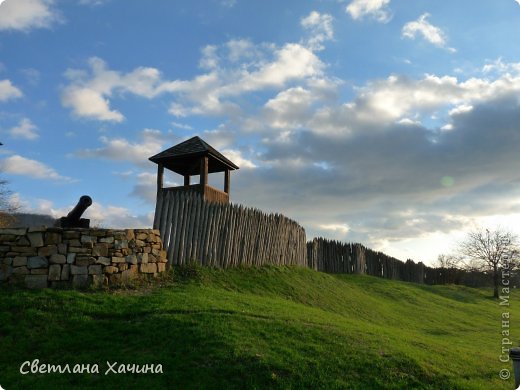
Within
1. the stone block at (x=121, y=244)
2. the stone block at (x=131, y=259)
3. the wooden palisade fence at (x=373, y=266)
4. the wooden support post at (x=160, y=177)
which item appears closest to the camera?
the stone block at (x=121, y=244)

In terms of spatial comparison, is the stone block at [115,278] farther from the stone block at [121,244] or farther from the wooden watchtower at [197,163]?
the wooden watchtower at [197,163]

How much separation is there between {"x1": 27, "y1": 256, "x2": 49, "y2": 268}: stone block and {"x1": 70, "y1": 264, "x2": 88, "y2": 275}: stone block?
24.2 inches

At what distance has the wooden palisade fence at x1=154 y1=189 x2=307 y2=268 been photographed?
43.0ft

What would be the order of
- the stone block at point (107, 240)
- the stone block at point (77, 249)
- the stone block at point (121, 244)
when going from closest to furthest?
1. the stone block at point (77, 249)
2. the stone block at point (107, 240)
3. the stone block at point (121, 244)

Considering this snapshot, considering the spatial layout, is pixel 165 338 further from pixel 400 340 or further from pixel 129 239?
pixel 400 340

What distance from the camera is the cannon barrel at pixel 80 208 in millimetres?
11477

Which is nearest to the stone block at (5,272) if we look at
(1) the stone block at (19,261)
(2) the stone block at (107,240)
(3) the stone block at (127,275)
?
(1) the stone block at (19,261)

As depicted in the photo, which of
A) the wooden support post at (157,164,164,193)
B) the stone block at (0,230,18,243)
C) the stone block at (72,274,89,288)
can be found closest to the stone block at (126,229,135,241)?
the stone block at (72,274,89,288)

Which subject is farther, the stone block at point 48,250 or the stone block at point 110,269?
the stone block at point 110,269

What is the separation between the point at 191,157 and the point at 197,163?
1.14 metres

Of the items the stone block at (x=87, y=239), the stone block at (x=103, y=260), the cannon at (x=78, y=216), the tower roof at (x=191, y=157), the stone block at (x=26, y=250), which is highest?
the tower roof at (x=191, y=157)

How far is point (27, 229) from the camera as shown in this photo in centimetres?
1035

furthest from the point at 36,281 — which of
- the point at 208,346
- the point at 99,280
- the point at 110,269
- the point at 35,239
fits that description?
the point at 208,346

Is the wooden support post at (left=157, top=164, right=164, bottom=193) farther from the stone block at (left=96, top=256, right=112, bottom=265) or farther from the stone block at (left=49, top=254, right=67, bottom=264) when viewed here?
the stone block at (left=49, top=254, right=67, bottom=264)
